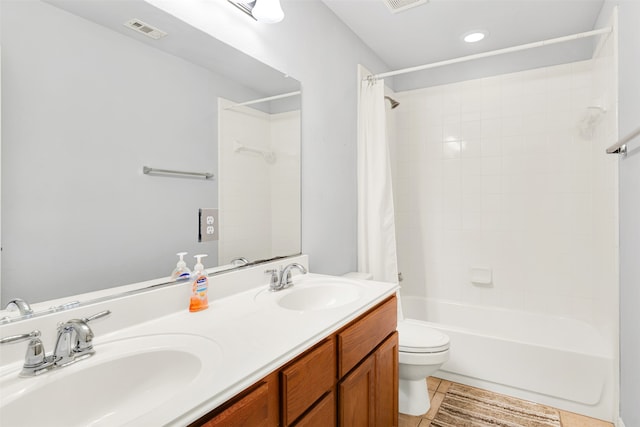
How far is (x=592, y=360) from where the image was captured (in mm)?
1857

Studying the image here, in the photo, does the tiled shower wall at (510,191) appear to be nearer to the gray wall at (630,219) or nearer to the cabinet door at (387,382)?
the gray wall at (630,219)

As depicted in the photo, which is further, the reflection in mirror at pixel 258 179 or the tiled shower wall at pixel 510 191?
the tiled shower wall at pixel 510 191

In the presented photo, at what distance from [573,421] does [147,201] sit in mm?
2448

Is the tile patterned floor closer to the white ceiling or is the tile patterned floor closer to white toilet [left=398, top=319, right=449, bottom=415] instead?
white toilet [left=398, top=319, right=449, bottom=415]

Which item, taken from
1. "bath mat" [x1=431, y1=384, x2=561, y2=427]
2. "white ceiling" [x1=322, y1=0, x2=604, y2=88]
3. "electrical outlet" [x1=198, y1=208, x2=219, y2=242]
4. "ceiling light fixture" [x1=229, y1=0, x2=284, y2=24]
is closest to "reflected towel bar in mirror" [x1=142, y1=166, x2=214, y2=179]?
"electrical outlet" [x1=198, y1=208, x2=219, y2=242]

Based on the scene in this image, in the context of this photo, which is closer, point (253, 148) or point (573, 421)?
point (253, 148)

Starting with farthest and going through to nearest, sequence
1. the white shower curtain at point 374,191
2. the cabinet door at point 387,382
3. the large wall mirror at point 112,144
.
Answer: the white shower curtain at point 374,191
the cabinet door at point 387,382
the large wall mirror at point 112,144

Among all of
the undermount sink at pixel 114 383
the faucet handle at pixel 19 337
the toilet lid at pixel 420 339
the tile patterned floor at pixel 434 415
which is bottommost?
the tile patterned floor at pixel 434 415

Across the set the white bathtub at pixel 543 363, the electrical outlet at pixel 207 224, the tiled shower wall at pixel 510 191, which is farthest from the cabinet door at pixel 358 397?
the tiled shower wall at pixel 510 191

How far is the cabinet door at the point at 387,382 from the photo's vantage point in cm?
142

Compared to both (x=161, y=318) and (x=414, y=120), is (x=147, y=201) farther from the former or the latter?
(x=414, y=120)

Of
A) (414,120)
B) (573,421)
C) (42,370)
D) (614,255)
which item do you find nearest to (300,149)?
(42,370)

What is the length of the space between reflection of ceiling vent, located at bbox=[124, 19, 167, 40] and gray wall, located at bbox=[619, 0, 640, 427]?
6.52 ft

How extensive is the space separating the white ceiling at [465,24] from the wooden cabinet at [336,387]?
183 cm
